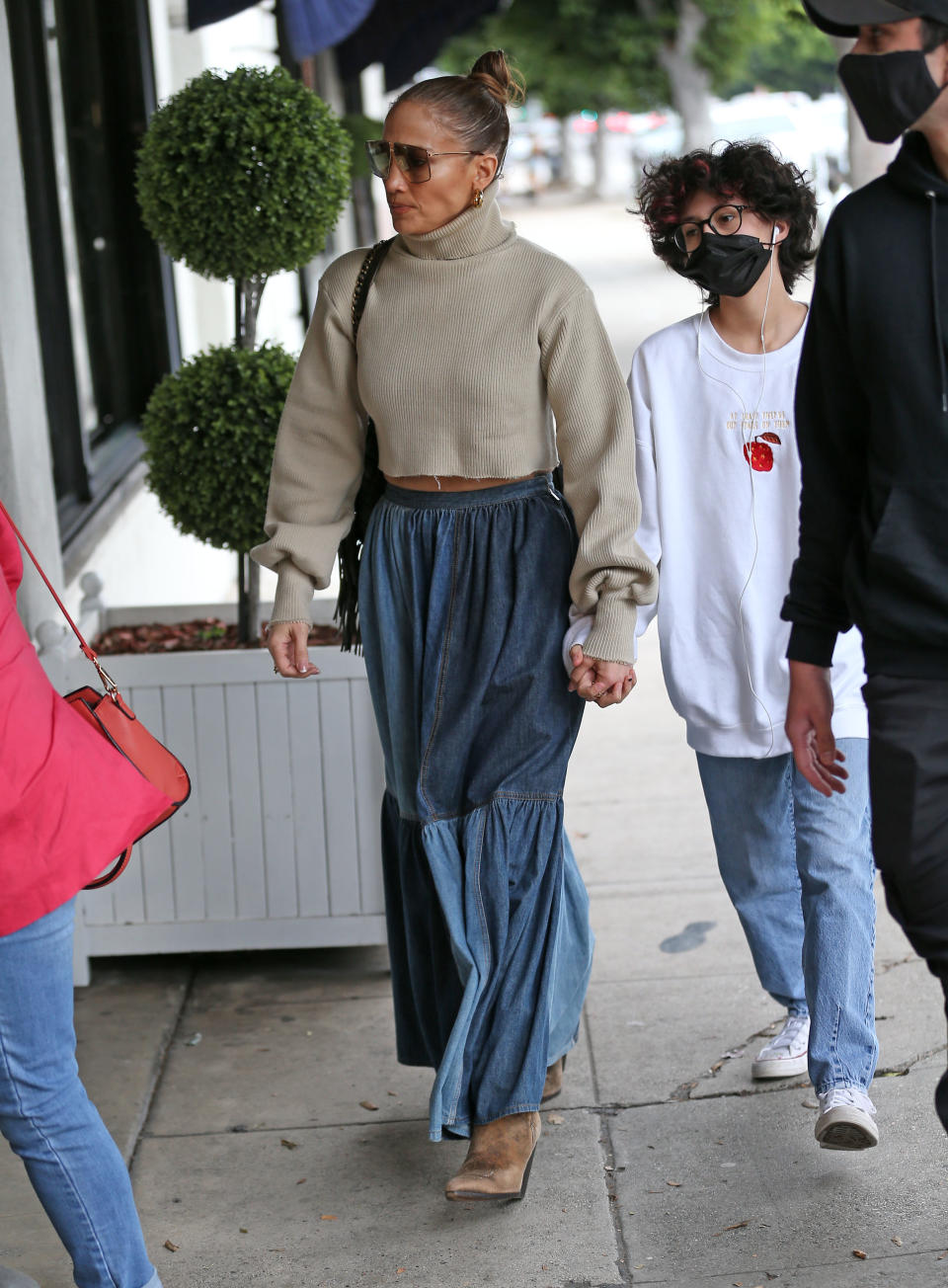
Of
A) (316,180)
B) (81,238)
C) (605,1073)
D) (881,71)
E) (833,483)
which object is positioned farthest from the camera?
(81,238)

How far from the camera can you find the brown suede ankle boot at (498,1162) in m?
2.92

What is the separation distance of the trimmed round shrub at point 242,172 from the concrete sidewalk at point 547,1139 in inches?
72.3

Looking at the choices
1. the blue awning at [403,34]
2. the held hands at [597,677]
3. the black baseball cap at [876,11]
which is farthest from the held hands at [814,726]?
the blue awning at [403,34]

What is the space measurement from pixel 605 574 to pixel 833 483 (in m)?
0.57

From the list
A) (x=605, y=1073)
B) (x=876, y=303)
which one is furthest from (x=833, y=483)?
(x=605, y=1073)

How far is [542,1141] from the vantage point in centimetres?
325

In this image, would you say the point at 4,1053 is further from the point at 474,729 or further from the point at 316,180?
the point at 316,180

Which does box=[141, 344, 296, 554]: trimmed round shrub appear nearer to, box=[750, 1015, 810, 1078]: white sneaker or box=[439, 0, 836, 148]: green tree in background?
box=[750, 1015, 810, 1078]: white sneaker

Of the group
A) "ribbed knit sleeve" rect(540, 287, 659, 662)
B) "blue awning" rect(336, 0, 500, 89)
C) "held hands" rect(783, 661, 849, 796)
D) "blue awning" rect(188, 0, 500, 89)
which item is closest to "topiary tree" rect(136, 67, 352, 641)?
"ribbed knit sleeve" rect(540, 287, 659, 662)

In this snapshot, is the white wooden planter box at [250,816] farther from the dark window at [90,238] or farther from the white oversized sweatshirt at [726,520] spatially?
the dark window at [90,238]

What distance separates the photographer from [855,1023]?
3.02 m

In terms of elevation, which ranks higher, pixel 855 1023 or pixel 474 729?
pixel 474 729

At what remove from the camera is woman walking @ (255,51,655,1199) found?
2.84m

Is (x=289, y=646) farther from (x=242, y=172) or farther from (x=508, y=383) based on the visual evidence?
(x=242, y=172)
